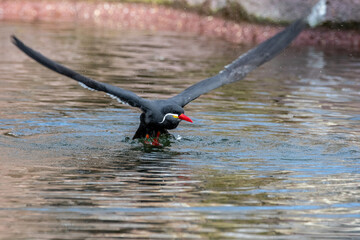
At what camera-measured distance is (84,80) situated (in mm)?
9891

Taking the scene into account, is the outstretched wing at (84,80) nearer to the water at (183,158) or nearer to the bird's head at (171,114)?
the bird's head at (171,114)

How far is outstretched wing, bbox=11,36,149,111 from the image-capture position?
960 centimetres

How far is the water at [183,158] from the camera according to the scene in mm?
7332

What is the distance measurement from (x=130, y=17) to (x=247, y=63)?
1875 cm

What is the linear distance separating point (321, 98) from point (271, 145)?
474 cm

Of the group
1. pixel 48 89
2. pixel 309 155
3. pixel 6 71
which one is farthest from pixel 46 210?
pixel 6 71

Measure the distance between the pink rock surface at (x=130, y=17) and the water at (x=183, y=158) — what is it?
24.5ft

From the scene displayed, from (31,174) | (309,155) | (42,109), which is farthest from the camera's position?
(42,109)

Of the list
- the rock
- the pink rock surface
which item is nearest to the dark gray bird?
the rock

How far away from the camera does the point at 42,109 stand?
13.5 m

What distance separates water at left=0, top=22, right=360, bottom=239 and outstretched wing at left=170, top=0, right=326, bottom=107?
696 millimetres

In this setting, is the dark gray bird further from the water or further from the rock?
the rock

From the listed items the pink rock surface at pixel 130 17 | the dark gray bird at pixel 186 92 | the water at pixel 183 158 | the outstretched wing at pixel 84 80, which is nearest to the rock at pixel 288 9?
the pink rock surface at pixel 130 17

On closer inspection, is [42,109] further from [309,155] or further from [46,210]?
[46,210]
